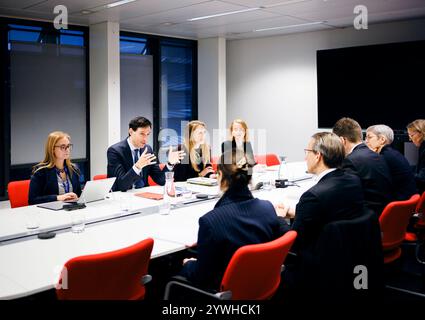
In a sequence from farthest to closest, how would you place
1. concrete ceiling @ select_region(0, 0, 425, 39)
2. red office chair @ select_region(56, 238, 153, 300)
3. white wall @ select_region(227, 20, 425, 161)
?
white wall @ select_region(227, 20, 425, 161)
concrete ceiling @ select_region(0, 0, 425, 39)
red office chair @ select_region(56, 238, 153, 300)

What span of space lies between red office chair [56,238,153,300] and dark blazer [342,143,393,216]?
2.10m

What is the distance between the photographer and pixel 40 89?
709cm

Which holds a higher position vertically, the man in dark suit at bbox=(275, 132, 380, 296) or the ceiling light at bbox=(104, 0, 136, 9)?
the ceiling light at bbox=(104, 0, 136, 9)

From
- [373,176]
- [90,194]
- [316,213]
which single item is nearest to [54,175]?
[90,194]

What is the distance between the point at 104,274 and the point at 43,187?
2.18 metres

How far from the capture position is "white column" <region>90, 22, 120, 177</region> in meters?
7.10

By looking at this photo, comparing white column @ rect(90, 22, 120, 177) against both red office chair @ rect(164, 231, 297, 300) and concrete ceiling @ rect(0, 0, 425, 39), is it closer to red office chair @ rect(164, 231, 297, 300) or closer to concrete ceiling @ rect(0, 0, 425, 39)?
concrete ceiling @ rect(0, 0, 425, 39)

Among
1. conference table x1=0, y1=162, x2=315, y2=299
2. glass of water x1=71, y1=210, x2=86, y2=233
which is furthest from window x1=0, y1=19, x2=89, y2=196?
A: glass of water x1=71, y1=210, x2=86, y2=233

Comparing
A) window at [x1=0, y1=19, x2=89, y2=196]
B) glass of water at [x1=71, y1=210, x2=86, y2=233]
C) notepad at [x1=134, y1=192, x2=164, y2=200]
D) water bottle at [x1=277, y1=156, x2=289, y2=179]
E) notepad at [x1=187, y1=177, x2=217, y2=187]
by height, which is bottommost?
glass of water at [x1=71, y1=210, x2=86, y2=233]

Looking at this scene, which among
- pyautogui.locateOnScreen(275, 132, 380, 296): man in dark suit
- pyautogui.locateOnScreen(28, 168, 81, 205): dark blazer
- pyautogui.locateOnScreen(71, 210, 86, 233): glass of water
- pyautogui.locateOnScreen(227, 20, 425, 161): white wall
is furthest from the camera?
pyautogui.locateOnScreen(227, 20, 425, 161): white wall
